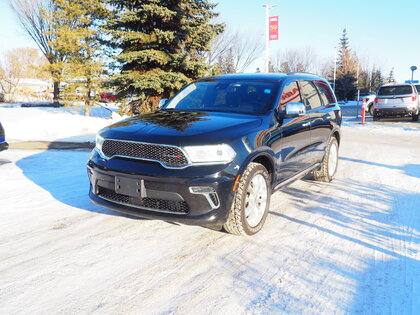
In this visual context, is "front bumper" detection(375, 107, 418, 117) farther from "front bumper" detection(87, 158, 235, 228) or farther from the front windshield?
"front bumper" detection(87, 158, 235, 228)

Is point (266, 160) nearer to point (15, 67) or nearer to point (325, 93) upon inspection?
point (325, 93)

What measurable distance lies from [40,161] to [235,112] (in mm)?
5218

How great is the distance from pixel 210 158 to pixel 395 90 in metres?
16.2

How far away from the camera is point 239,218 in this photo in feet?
11.4

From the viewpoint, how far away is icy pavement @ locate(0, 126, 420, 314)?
2525mm

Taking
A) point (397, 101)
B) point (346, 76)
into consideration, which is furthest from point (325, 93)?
point (346, 76)

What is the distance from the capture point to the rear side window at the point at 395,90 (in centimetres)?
1639

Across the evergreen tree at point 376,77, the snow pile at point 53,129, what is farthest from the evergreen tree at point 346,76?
the snow pile at point 53,129

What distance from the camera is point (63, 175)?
6.30 meters

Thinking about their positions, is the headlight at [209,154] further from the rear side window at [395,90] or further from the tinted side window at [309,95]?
the rear side window at [395,90]

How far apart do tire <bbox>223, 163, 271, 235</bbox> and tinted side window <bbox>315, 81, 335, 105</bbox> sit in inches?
99.7

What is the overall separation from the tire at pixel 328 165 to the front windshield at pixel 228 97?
6.71 ft

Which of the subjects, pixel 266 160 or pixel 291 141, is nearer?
pixel 266 160

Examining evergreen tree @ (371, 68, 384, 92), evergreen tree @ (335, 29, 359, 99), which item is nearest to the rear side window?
evergreen tree @ (335, 29, 359, 99)
